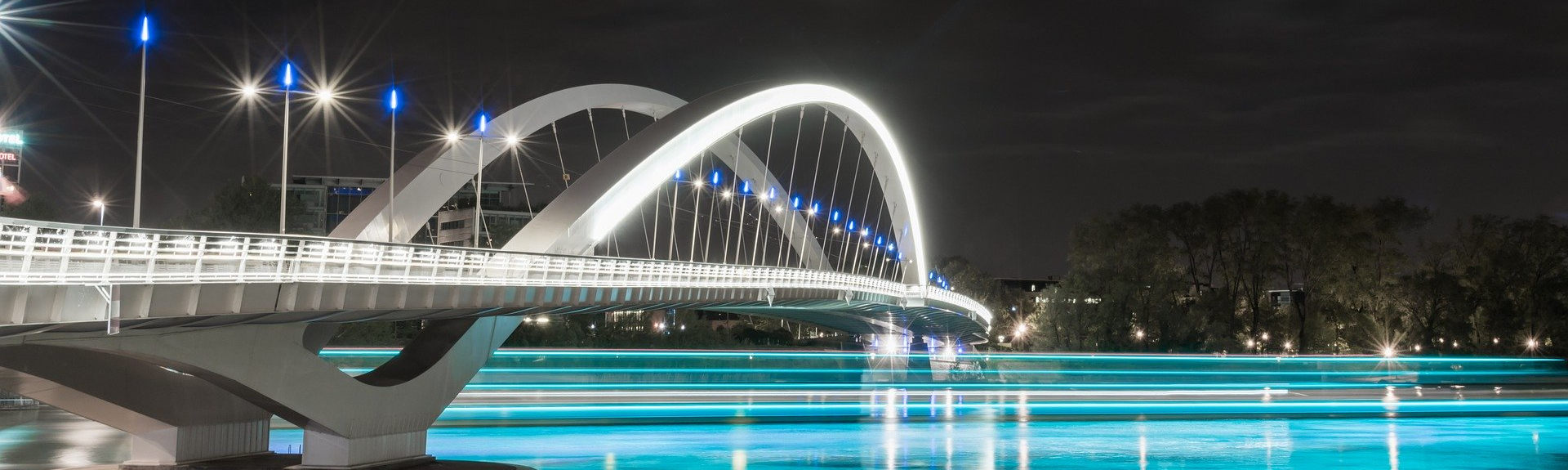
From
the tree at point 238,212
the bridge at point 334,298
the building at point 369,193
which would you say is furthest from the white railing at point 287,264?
the building at point 369,193

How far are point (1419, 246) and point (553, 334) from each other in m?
45.6

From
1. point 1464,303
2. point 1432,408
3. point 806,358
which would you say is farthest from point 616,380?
point 1464,303

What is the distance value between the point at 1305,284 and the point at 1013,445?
45327 millimetres

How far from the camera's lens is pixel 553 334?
204 ft

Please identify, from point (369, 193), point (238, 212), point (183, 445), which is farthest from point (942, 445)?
point (369, 193)

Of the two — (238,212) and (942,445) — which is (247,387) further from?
Answer: (238,212)

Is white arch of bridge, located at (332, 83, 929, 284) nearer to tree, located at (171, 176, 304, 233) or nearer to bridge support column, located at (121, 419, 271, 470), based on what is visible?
bridge support column, located at (121, 419, 271, 470)

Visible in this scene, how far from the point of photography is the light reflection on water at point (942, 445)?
31688 millimetres

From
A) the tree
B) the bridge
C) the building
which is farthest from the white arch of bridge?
the building

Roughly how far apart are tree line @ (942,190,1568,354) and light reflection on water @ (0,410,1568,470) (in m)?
25.6

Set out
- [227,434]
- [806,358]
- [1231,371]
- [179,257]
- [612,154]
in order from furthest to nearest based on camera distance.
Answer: [1231,371], [806,358], [612,154], [227,434], [179,257]

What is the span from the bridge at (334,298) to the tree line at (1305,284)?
41741 millimetres

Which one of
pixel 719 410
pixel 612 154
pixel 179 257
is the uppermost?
pixel 612 154

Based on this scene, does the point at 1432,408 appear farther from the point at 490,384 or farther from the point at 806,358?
the point at 490,384
